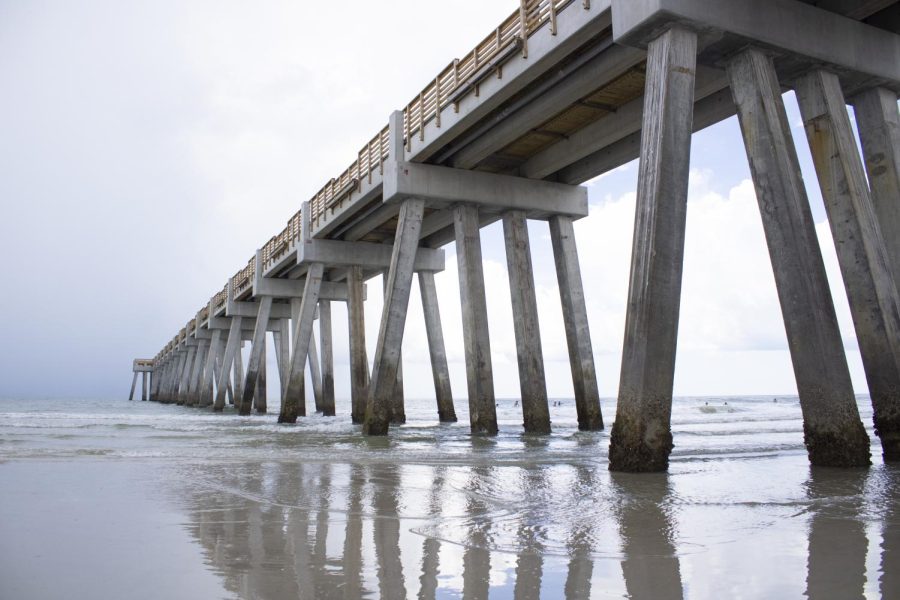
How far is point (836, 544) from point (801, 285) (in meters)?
4.92

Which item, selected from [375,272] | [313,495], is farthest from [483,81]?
[375,272]

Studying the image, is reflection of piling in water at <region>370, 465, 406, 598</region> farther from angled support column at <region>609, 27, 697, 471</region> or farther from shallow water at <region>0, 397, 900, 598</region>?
angled support column at <region>609, 27, 697, 471</region>

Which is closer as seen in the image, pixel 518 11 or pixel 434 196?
pixel 518 11

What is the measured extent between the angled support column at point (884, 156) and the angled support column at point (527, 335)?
23.4ft

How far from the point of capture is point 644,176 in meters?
7.53

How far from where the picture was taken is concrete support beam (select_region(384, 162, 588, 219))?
15.1 metres

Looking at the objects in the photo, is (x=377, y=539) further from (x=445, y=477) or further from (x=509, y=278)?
(x=509, y=278)

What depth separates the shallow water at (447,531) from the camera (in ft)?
8.71

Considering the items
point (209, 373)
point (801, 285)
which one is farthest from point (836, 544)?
point (209, 373)

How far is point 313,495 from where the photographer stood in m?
5.24

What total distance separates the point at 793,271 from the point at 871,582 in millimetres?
5708

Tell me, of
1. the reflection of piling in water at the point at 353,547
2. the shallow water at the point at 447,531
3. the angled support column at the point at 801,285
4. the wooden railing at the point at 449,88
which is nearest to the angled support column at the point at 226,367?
the wooden railing at the point at 449,88

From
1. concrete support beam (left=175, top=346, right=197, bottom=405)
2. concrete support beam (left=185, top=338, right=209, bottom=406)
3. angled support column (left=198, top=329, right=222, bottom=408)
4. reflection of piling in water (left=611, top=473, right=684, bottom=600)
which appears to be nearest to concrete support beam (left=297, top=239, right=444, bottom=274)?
reflection of piling in water (left=611, top=473, right=684, bottom=600)

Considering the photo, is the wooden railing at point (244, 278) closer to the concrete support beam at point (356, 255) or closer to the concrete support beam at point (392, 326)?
the concrete support beam at point (356, 255)
